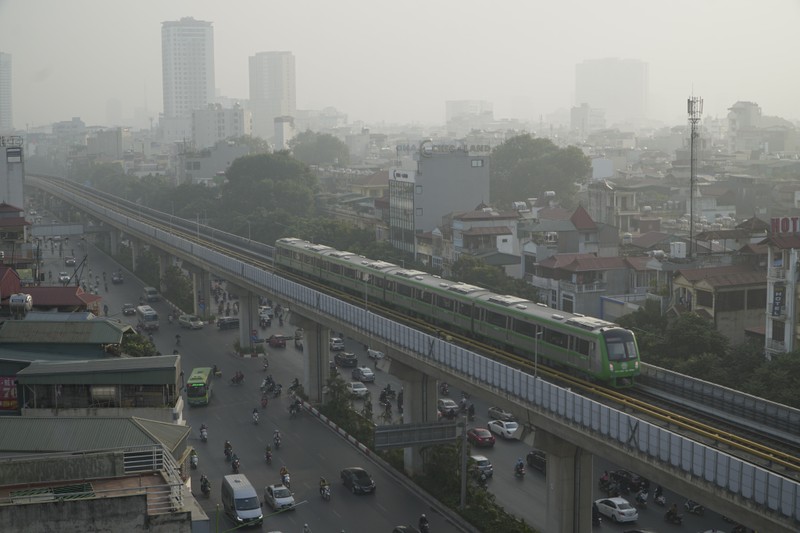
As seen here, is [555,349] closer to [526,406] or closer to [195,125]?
[526,406]

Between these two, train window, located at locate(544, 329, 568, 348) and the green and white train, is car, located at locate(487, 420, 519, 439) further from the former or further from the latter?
train window, located at locate(544, 329, 568, 348)

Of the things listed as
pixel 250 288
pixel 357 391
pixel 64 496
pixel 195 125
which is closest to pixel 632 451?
pixel 64 496

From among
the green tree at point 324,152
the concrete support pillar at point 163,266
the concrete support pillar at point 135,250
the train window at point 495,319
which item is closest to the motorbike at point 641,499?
the train window at point 495,319

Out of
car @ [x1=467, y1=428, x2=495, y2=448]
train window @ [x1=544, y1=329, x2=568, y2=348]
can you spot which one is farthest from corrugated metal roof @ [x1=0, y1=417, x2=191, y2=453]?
car @ [x1=467, y1=428, x2=495, y2=448]

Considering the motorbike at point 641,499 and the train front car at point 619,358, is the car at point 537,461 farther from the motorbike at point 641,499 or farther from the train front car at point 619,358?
the train front car at point 619,358

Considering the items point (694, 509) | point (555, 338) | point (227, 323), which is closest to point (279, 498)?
point (555, 338)
